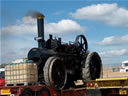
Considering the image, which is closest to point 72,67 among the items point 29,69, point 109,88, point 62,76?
point 62,76

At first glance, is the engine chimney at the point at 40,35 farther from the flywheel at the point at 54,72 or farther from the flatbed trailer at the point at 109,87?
the flatbed trailer at the point at 109,87

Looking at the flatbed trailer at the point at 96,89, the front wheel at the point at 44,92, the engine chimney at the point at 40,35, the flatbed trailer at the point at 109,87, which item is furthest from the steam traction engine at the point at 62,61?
A: the flatbed trailer at the point at 109,87

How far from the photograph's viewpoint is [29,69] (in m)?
9.76

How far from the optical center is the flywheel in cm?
1015

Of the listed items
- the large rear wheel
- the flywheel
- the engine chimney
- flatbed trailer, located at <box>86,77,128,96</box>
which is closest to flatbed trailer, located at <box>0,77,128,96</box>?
flatbed trailer, located at <box>86,77,128,96</box>

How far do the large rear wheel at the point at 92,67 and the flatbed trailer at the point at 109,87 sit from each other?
12.4 feet

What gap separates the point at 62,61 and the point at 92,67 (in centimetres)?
269

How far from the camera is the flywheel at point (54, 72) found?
10148mm

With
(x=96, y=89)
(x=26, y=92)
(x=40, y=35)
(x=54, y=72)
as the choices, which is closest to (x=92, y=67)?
(x=54, y=72)

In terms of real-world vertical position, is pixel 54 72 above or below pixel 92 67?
below

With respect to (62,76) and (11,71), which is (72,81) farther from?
(11,71)

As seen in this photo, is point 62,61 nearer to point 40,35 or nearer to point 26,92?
point 40,35

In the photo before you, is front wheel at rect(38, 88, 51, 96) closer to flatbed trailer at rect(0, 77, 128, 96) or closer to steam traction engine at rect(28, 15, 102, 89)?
flatbed trailer at rect(0, 77, 128, 96)

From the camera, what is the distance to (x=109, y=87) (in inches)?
332
